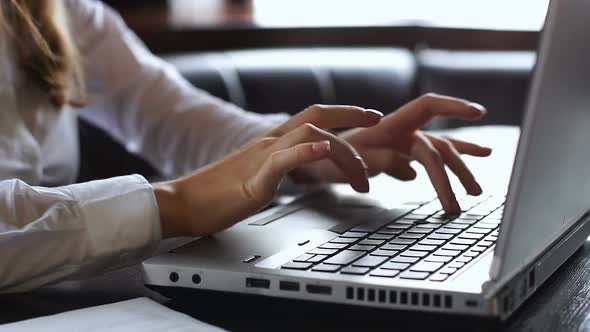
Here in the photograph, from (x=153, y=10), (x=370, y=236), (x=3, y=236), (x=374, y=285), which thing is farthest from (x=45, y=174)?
(x=153, y=10)

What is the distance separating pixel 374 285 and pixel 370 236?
0.15 metres

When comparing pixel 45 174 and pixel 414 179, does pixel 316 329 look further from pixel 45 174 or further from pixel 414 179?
pixel 45 174

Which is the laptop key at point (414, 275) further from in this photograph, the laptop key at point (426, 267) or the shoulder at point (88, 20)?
the shoulder at point (88, 20)

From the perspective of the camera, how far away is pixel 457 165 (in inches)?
35.2

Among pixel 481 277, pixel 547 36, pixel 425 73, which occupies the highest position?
pixel 547 36

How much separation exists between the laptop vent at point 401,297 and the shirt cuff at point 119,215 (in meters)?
0.24

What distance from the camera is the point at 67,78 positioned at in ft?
3.61

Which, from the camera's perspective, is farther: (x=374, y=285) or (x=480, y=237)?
(x=480, y=237)

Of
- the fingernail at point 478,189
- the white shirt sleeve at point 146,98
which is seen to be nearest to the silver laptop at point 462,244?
the fingernail at point 478,189

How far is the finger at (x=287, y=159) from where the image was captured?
688 millimetres

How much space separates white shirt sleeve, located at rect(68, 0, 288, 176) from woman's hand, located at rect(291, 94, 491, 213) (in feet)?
1.07

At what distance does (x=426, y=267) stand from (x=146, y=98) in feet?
2.73

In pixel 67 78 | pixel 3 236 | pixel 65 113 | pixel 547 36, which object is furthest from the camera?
pixel 65 113

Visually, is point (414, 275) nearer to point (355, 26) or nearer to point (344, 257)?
point (344, 257)
